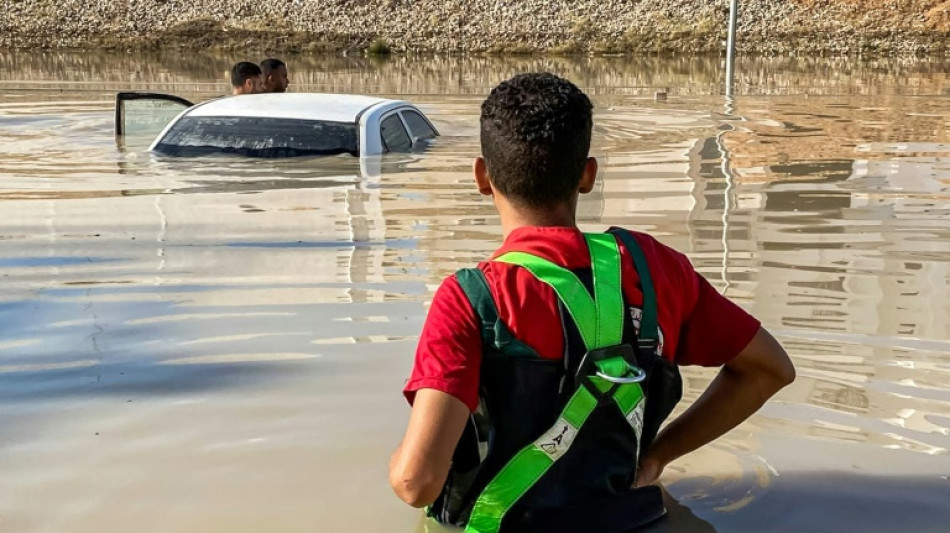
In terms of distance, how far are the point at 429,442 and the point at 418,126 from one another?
1028cm

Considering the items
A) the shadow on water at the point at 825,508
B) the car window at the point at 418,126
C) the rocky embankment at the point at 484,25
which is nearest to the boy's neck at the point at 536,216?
the shadow on water at the point at 825,508

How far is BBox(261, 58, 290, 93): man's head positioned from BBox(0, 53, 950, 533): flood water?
4.68ft

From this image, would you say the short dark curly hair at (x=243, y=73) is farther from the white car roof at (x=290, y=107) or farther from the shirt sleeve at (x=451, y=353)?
the shirt sleeve at (x=451, y=353)

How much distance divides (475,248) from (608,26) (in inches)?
1458

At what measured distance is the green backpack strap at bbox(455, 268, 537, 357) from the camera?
8.55 feet

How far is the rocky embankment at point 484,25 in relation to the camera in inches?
1650

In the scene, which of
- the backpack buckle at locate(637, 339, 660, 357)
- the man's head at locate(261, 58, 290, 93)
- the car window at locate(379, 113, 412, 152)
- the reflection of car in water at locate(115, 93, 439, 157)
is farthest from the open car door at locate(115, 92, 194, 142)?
the backpack buckle at locate(637, 339, 660, 357)

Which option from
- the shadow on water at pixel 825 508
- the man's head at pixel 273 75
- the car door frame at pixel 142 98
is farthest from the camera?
the man's head at pixel 273 75

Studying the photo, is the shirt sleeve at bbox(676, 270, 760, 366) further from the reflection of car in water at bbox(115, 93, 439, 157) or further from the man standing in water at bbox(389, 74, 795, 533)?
the reflection of car in water at bbox(115, 93, 439, 157)

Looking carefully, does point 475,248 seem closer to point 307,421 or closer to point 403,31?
point 307,421

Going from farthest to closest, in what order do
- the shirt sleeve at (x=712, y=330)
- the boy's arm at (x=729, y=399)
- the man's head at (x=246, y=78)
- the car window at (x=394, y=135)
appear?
the man's head at (x=246, y=78)
the car window at (x=394, y=135)
the boy's arm at (x=729, y=399)
the shirt sleeve at (x=712, y=330)

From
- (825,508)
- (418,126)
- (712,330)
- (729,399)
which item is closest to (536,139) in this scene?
(712,330)

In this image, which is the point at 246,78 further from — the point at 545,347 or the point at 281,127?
the point at 545,347

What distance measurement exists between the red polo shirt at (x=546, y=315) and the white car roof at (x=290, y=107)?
8059mm
